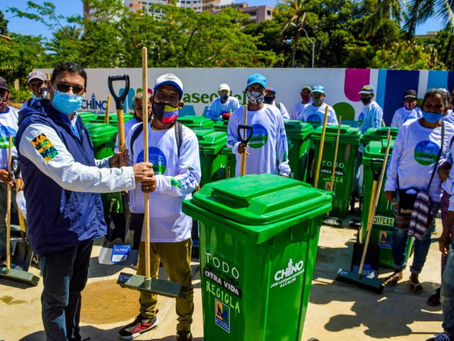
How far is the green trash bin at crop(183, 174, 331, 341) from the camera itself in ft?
7.28

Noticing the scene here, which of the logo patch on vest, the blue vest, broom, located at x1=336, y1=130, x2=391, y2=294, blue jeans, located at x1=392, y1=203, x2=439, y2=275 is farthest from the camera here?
broom, located at x1=336, y1=130, x2=391, y2=294

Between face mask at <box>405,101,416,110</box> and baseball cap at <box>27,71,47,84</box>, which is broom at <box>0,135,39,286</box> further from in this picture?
face mask at <box>405,101,416,110</box>

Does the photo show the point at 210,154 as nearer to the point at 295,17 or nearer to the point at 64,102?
the point at 64,102

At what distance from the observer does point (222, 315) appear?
8.19 ft

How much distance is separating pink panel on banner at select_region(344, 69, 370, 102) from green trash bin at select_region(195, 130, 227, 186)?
534 cm

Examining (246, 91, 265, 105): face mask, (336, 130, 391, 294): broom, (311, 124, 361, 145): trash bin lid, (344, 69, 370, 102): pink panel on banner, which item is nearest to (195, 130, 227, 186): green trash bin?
(246, 91, 265, 105): face mask

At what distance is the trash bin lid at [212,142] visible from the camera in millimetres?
5098

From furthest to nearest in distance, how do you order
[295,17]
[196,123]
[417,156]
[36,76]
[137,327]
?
[295,17], [196,123], [36,76], [417,156], [137,327]

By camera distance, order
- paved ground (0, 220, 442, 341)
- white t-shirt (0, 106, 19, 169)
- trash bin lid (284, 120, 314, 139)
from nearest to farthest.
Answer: paved ground (0, 220, 442, 341) < white t-shirt (0, 106, 19, 169) < trash bin lid (284, 120, 314, 139)

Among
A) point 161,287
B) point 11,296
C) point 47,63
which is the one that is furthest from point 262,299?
point 47,63

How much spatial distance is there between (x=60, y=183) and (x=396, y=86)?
865 centimetres

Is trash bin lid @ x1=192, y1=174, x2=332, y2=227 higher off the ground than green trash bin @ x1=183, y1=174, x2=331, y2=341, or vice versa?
trash bin lid @ x1=192, y1=174, x2=332, y2=227

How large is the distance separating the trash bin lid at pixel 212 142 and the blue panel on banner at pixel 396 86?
216 inches

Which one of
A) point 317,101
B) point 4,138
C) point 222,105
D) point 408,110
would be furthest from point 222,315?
point 408,110
